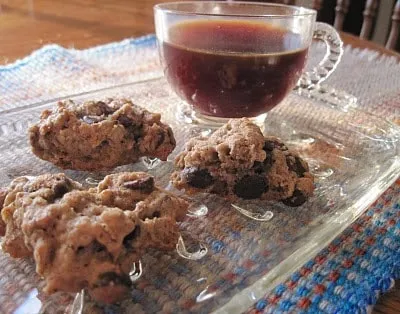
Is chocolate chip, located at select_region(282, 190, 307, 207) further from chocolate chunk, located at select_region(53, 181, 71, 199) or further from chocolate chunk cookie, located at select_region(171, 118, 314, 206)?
chocolate chunk, located at select_region(53, 181, 71, 199)

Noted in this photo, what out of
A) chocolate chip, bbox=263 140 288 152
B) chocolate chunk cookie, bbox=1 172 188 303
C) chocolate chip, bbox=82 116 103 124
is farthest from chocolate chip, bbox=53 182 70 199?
chocolate chip, bbox=263 140 288 152

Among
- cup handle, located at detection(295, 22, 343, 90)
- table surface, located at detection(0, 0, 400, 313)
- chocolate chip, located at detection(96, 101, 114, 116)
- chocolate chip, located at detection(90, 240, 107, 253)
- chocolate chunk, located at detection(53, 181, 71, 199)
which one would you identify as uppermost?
chocolate chunk, located at detection(53, 181, 71, 199)

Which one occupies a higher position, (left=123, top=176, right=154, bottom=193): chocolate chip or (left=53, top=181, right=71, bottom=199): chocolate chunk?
(left=53, top=181, right=71, bottom=199): chocolate chunk

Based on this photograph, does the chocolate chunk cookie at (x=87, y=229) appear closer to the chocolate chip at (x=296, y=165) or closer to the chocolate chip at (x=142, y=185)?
the chocolate chip at (x=142, y=185)

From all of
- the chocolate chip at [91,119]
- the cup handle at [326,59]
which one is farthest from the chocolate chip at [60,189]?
the cup handle at [326,59]

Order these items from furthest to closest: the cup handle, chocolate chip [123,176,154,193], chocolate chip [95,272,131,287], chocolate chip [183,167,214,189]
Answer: the cup handle → chocolate chip [183,167,214,189] → chocolate chip [123,176,154,193] → chocolate chip [95,272,131,287]

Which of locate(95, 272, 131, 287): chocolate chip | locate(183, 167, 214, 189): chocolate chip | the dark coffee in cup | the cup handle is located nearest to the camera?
locate(95, 272, 131, 287): chocolate chip

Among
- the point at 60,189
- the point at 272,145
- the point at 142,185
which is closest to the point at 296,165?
the point at 272,145
